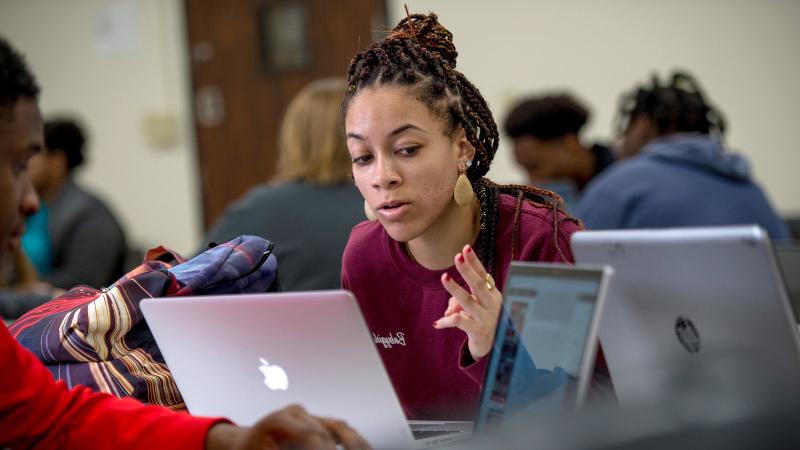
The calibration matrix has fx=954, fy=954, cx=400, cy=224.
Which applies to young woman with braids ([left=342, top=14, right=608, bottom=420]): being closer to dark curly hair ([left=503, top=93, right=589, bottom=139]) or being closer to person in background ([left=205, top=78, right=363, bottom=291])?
person in background ([left=205, top=78, right=363, bottom=291])

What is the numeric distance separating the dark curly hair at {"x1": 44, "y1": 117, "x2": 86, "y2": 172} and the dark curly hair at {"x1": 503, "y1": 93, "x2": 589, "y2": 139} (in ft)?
6.02

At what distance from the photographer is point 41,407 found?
1.22 m

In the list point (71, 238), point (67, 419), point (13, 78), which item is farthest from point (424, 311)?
point (71, 238)

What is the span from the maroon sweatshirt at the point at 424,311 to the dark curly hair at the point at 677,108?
1952 millimetres

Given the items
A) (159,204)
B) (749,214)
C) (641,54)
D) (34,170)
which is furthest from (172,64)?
(749,214)

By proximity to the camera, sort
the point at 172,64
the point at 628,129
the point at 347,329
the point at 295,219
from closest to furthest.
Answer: the point at 347,329 < the point at 295,219 < the point at 628,129 < the point at 172,64

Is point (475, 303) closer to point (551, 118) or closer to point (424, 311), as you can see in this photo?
point (424, 311)

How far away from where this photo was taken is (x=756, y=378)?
1.00m

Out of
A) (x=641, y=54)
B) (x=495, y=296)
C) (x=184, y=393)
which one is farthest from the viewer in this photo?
(x=641, y=54)

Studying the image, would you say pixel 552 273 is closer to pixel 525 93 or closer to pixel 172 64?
pixel 525 93

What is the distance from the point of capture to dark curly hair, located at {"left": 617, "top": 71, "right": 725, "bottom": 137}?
3.40 metres

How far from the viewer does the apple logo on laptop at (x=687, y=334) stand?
3.45ft

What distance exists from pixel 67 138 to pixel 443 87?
9.37ft

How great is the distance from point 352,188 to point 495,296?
1506mm
